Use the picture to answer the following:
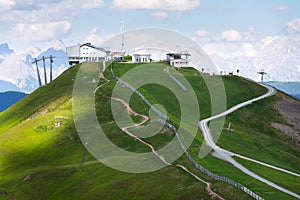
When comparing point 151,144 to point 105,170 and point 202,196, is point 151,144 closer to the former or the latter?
point 105,170

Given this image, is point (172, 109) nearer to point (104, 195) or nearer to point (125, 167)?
A: point (125, 167)

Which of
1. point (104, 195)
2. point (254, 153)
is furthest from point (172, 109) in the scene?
point (104, 195)

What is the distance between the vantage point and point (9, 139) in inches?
6801

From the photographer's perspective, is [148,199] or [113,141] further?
[113,141]

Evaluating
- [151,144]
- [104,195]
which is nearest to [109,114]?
[151,144]

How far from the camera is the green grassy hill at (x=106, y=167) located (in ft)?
355

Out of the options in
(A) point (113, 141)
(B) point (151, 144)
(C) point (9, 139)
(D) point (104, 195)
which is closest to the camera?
(D) point (104, 195)

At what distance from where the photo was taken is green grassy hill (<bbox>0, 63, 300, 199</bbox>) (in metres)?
108

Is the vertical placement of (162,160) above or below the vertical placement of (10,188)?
above

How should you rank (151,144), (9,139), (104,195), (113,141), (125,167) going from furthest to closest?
1. (9,139)
2. (113,141)
3. (151,144)
4. (125,167)
5. (104,195)

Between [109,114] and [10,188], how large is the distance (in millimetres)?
54120

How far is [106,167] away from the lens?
414 feet

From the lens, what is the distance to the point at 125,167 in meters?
123

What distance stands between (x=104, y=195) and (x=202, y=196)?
22.4m
